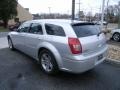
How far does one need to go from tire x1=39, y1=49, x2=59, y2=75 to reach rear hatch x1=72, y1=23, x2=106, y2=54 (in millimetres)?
906

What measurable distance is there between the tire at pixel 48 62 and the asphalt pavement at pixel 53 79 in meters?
0.15

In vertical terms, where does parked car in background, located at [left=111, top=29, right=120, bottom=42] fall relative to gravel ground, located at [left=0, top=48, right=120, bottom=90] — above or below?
above

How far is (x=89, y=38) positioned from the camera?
4.43 m

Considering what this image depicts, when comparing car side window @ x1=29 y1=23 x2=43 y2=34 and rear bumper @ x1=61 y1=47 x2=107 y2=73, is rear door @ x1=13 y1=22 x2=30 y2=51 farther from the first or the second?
rear bumper @ x1=61 y1=47 x2=107 y2=73

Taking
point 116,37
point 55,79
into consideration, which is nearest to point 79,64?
point 55,79

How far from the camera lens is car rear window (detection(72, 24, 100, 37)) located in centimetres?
441

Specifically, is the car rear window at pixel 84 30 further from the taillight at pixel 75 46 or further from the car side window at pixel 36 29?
the car side window at pixel 36 29

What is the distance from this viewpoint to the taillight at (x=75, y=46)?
13.4 ft

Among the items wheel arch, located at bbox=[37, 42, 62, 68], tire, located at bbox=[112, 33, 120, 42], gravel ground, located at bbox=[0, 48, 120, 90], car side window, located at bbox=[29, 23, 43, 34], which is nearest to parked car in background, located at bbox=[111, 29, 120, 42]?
tire, located at bbox=[112, 33, 120, 42]

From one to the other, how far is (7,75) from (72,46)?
7.06 ft

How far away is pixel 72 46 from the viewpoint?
4074mm

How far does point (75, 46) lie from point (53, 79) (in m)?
1.17

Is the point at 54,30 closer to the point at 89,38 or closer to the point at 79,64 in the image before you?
the point at 89,38

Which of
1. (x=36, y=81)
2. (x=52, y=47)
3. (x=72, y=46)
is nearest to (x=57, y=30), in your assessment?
(x=52, y=47)
